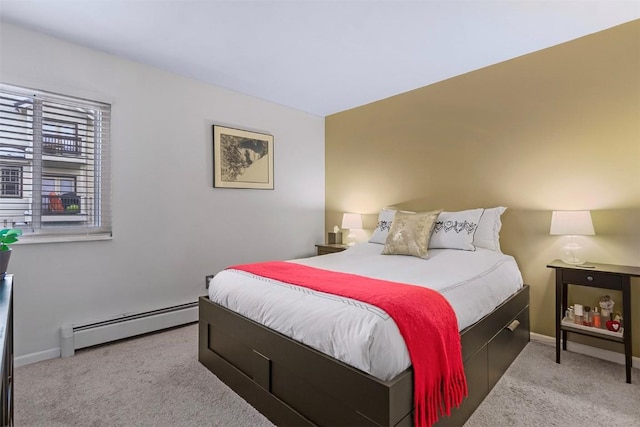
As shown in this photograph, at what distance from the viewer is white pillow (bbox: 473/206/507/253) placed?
277cm

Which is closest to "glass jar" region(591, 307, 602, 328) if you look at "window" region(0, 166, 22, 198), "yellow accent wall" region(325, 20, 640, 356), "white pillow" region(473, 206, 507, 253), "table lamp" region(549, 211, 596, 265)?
"yellow accent wall" region(325, 20, 640, 356)

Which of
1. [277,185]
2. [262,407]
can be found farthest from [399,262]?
[277,185]

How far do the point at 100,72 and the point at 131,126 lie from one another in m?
0.46

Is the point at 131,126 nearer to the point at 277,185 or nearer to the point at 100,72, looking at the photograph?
the point at 100,72

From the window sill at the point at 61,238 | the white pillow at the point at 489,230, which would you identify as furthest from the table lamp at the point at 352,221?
the window sill at the point at 61,238

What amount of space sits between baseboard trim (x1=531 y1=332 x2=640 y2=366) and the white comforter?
1.85 feet

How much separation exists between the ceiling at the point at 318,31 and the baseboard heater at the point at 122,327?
2.22 metres

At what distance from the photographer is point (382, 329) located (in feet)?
4.36

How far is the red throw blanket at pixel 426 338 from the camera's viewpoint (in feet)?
4.49

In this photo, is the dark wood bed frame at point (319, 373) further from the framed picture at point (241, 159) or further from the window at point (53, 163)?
the framed picture at point (241, 159)

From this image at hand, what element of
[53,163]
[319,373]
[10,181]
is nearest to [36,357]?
[10,181]

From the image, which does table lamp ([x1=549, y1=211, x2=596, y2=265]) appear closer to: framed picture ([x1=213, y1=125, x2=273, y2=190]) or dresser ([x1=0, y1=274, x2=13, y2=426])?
framed picture ([x1=213, y1=125, x2=273, y2=190])

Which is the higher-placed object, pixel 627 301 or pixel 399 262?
pixel 399 262

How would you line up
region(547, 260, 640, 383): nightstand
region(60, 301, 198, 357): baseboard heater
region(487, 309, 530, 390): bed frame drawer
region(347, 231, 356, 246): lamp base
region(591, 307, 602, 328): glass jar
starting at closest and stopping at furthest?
region(487, 309, 530, 390): bed frame drawer → region(547, 260, 640, 383): nightstand → region(591, 307, 602, 328): glass jar → region(60, 301, 198, 357): baseboard heater → region(347, 231, 356, 246): lamp base
